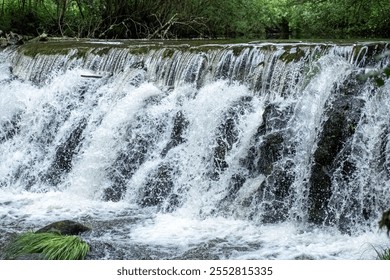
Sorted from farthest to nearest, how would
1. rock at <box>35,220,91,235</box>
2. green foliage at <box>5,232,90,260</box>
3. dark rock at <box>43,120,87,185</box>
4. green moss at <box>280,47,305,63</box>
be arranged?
dark rock at <box>43,120,87,185</box>, green moss at <box>280,47,305,63</box>, rock at <box>35,220,91,235</box>, green foliage at <box>5,232,90,260</box>

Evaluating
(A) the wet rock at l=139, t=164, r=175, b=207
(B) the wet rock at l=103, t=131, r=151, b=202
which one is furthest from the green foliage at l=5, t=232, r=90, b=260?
(B) the wet rock at l=103, t=131, r=151, b=202

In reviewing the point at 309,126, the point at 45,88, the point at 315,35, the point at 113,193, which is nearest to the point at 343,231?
the point at 309,126

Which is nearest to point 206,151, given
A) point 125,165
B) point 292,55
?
point 125,165

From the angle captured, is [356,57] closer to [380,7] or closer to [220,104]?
[220,104]

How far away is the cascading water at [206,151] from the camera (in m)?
6.54

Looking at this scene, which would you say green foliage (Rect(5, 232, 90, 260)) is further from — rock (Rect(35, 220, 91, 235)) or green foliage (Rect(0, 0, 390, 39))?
green foliage (Rect(0, 0, 390, 39))

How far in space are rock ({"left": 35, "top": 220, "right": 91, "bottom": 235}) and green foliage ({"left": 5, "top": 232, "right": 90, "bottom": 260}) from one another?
26 centimetres

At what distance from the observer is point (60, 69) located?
10914mm

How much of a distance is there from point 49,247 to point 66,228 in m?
0.85

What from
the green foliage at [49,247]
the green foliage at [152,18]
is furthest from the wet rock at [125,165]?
the green foliage at [152,18]

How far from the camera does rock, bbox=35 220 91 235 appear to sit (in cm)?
599

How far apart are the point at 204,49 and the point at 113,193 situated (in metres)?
3.18

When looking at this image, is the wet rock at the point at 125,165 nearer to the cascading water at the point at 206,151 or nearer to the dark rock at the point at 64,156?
the cascading water at the point at 206,151

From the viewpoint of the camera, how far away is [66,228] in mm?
6223
